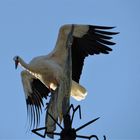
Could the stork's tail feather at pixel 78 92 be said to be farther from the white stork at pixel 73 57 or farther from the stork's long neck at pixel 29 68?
the stork's long neck at pixel 29 68

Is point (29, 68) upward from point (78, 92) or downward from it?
upward

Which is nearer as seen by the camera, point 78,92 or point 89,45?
point 78,92

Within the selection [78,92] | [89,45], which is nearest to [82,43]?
[89,45]

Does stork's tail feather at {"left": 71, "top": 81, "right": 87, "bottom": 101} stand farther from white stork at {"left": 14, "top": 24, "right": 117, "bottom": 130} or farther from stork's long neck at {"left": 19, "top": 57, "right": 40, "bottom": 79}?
stork's long neck at {"left": 19, "top": 57, "right": 40, "bottom": 79}

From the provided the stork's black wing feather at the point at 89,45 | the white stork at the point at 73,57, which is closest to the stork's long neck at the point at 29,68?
the white stork at the point at 73,57

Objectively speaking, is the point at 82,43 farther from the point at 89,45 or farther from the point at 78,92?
the point at 78,92

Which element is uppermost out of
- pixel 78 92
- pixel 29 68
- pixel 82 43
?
pixel 82 43

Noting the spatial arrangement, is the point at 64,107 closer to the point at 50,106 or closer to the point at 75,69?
the point at 50,106

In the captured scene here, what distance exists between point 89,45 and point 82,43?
17 cm

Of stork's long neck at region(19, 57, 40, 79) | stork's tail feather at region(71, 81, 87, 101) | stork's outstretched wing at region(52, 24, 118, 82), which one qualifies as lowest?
stork's tail feather at region(71, 81, 87, 101)

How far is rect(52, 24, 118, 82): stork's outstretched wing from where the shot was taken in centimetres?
796


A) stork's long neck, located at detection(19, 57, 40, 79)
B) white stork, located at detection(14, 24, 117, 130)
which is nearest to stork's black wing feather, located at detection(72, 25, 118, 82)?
white stork, located at detection(14, 24, 117, 130)

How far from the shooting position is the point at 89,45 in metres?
8.32

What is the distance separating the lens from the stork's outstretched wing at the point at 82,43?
7.96 metres
